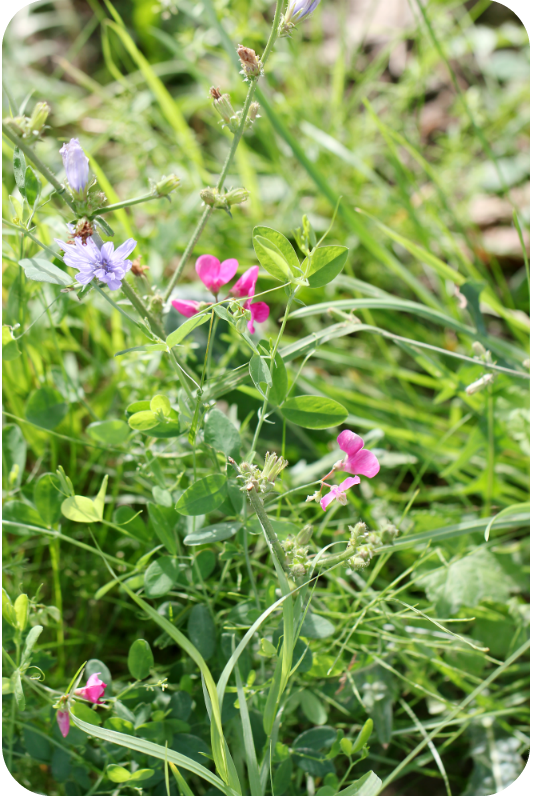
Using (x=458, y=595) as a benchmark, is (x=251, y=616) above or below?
above

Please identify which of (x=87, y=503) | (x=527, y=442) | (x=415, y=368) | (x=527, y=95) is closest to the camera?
(x=87, y=503)

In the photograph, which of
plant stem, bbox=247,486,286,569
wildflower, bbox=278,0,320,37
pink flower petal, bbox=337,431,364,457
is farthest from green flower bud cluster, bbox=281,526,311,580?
wildflower, bbox=278,0,320,37

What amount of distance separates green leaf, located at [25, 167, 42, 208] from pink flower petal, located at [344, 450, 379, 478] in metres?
0.47

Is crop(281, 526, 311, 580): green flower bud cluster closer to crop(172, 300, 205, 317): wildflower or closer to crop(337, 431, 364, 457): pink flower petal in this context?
crop(337, 431, 364, 457): pink flower petal

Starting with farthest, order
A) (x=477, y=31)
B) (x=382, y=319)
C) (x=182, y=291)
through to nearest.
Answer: (x=477, y=31) → (x=382, y=319) → (x=182, y=291)

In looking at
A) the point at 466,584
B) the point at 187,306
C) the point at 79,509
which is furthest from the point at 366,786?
the point at 187,306

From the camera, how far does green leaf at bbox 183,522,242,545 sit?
69 cm

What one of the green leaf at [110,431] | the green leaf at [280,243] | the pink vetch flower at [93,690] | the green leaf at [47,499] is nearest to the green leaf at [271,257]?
the green leaf at [280,243]

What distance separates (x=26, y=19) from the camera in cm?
213

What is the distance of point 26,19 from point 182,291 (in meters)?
1.64

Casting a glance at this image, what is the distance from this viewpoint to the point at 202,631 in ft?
2.55

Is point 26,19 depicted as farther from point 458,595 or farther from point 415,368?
point 458,595

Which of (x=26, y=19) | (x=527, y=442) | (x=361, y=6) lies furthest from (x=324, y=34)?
(x=527, y=442)

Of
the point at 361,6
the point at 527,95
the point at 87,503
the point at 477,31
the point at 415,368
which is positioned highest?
the point at 361,6
